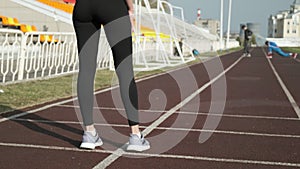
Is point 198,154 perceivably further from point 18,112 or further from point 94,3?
point 18,112

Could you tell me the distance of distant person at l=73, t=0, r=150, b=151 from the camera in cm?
466

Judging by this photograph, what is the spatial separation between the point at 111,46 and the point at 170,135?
1.57 m

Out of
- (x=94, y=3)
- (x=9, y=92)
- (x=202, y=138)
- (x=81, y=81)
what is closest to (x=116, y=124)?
(x=202, y=138)

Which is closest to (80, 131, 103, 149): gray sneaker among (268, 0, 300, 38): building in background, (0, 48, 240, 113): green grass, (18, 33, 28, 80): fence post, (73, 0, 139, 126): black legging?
(73, 0, 139, 126): black legging

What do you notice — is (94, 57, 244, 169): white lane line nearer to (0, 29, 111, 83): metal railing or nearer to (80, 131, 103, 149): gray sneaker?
(80, 131, 103, 149): gray sneaker

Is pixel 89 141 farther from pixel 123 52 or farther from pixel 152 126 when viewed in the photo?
pixel 152 126

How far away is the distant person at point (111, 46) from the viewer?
15.3ft

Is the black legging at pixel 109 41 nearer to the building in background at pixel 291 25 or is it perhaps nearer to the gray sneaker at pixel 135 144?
the gray sneaker at pixel 135 144

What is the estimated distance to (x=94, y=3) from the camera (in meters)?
4.63

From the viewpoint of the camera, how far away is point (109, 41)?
4.77 m

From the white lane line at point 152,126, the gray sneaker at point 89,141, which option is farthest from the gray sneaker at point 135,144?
the gray sneaker at point 89,141

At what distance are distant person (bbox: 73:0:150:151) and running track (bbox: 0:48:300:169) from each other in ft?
0.78

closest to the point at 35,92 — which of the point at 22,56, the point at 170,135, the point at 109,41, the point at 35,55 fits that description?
the point at 22,56

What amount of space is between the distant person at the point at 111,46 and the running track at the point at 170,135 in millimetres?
238
